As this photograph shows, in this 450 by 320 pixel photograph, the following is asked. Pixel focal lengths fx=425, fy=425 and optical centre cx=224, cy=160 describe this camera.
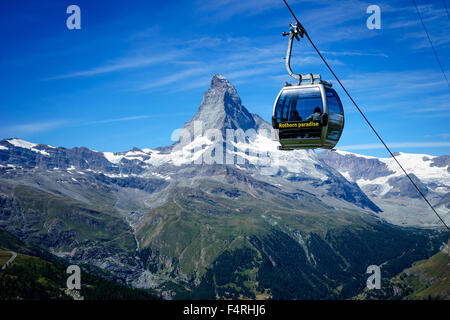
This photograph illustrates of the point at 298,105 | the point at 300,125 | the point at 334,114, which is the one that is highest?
the point at 298,105

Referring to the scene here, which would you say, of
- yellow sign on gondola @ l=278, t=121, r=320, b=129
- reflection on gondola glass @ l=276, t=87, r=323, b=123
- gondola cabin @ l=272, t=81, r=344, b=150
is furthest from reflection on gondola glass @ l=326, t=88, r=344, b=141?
yellow sign on gondola @ l=278, t=121, r=320, b=129

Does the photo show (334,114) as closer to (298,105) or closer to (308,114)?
(308,114)

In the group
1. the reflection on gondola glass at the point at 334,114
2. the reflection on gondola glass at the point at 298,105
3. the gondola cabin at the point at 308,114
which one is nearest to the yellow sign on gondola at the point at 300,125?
Result: the gondola cabin at the point at 308,114

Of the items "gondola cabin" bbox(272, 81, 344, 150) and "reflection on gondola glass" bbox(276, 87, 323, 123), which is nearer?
"gondola cabin" bbox(272, 81, 344, 150)

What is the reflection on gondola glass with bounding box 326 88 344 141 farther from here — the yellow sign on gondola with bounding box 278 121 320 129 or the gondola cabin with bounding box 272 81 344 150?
the yellow sign on gondola with bounding box 278 121 320 129

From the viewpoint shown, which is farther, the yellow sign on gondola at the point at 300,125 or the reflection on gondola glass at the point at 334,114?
the reflection on gondola glass at the point at 334,114

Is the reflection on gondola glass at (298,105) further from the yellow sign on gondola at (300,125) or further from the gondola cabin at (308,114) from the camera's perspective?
the yellow sign on gondola at (300,125)

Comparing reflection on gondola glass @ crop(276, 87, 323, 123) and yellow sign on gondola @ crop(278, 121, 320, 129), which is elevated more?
reflection on gondola glass @ crop(276, 87, 323, 123)

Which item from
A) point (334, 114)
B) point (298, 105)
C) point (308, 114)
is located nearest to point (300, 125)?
point (308, 114)
